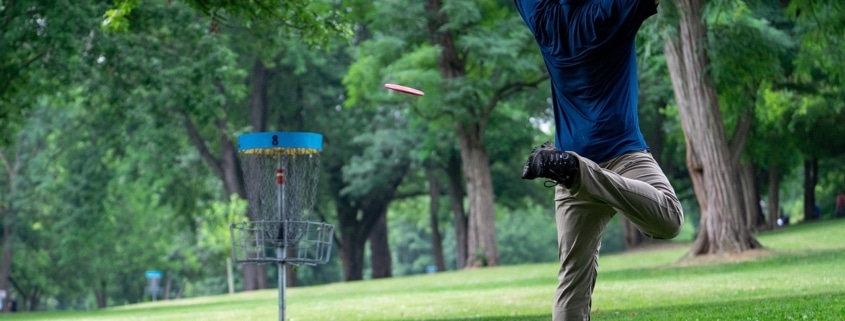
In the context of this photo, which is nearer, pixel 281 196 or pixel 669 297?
pixel 281 196

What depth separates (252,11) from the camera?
17.5 meters

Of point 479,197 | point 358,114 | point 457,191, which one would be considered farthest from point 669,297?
point 358,114

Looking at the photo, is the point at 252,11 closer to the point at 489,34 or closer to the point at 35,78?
the point at 35,78

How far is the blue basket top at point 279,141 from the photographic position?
11148 mm

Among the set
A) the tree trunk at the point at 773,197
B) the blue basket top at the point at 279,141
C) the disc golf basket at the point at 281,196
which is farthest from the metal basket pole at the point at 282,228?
the tree trunk at the point at 773,197

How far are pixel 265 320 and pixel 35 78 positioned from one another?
11.5 meters

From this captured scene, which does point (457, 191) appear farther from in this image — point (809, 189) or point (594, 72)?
point (594, 72)

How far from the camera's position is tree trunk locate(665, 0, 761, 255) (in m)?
26.0

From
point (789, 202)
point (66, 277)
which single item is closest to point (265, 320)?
point (66, 277)

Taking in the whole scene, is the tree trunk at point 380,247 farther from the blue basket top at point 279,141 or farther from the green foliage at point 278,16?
the blue basket top at point 279,141

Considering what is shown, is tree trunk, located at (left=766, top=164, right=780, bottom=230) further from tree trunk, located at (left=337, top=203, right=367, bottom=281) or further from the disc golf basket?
the disc golf basket

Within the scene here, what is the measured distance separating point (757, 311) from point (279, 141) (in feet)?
15.5

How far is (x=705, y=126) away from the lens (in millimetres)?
25969

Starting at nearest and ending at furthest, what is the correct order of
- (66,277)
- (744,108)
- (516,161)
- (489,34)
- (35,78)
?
(35,78) → (744,108) → (489,34) → (516,161) → (66,277)
